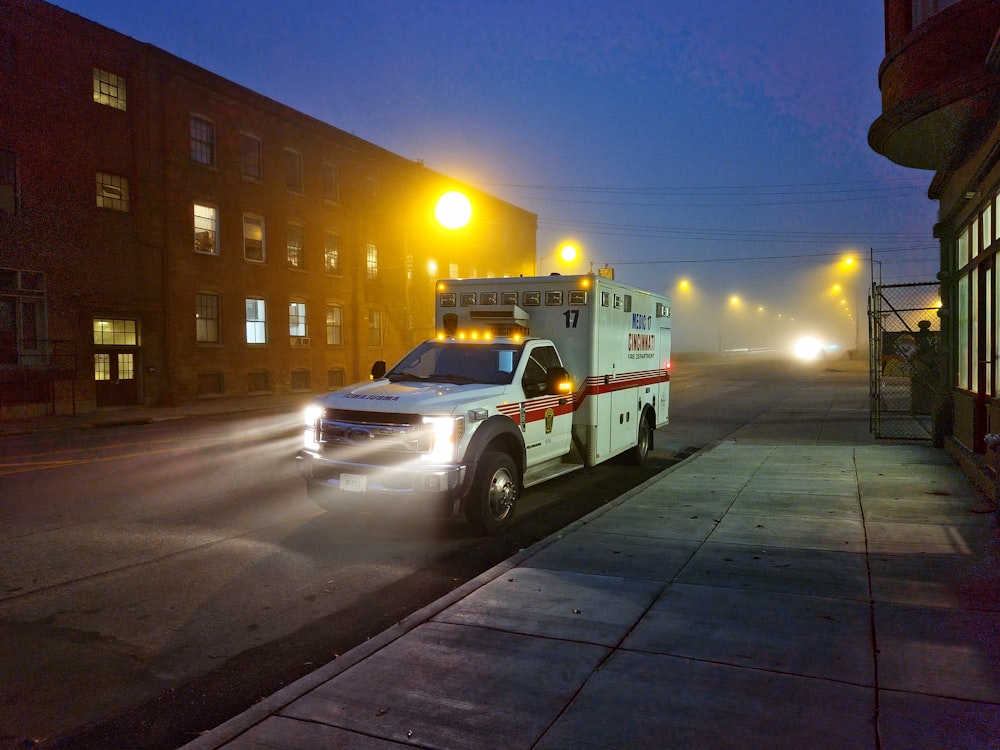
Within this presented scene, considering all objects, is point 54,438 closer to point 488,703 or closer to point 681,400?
point 488,703

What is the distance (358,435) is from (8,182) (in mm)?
19412

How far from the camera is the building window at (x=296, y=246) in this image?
3127 centimetres

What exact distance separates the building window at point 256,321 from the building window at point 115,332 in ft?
16.2

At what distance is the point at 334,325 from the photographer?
33969 millimetres

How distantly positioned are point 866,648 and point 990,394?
21.1 feet

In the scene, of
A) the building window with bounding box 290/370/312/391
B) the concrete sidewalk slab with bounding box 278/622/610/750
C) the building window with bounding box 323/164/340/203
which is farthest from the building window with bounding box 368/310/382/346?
the concrete sidewalk slab with bounding box 278/622/610/750

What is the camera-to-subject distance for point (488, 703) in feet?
12.5

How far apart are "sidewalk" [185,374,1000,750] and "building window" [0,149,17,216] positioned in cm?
2085

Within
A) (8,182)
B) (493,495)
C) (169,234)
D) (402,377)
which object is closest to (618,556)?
(493,495)

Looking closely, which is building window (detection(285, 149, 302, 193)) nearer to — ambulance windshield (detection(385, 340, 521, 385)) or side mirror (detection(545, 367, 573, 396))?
ambulance windshield (detection(385, 340, 521, 385))

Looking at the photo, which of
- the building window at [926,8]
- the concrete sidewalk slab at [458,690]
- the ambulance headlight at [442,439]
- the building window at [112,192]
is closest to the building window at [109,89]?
the building window at [112,192]

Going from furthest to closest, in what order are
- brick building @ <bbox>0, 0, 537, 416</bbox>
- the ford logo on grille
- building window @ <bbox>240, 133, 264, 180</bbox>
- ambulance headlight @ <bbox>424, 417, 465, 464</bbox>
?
1. building window @ <bbox>240, 133, 264, 180</bbox>
2. brick building @ <bbox>0, 0, 537, 416</bbox>
3. the ford logo on grille
4. ambulance headlight @ <bbox>424, 417, 465, 464</bbox>

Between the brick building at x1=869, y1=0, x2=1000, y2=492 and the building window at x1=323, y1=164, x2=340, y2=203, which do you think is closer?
the brick building at x1=869, y1=0, x2=1000, y2=492

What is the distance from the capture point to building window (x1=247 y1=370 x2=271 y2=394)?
29.2m
